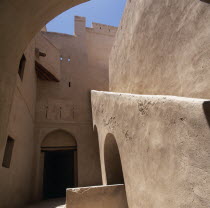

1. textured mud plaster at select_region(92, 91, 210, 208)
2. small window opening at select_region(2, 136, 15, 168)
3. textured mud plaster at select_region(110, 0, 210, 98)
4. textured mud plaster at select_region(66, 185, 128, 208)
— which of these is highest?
textured mud plaster at select_region(110, 0, 210, 98)

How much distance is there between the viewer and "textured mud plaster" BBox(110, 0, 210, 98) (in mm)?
2412

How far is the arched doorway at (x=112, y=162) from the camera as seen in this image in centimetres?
549

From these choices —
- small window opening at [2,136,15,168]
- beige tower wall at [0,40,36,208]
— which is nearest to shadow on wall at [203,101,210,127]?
beige tower wall at [0,40,36,208]

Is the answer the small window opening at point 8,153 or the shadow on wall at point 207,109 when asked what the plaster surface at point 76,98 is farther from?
the shadow on wall at point 207,109

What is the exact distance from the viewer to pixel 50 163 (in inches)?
481

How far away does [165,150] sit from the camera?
2412mm

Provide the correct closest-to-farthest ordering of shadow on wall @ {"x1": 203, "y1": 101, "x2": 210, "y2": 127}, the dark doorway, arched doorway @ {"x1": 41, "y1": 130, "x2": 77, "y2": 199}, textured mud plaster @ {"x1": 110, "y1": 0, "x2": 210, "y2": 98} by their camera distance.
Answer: shadow on wall @ {"x1": 203, "y1": 101, "x2": 210, "y2": 127}
textured mud plaster @ {"x1": 110, "y1": 0, "x2": 210, "y2": 98}
arched doorway @ {"x1": 41, "y1": 130, "x2": 77, "y2": 199}
the dark doorway

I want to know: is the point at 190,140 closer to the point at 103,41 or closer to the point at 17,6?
the point at 17,6

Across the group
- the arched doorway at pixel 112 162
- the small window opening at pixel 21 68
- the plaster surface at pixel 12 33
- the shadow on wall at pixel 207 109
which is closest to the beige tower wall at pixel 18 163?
the small window opening at pixel 21 68

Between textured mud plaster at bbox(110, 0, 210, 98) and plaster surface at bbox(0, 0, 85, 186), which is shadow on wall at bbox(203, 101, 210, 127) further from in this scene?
plaster surface at bbox(0, 0, 85, 186)

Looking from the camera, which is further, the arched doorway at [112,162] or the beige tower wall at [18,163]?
the arched doorway at [112,162]

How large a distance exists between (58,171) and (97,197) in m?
8.93

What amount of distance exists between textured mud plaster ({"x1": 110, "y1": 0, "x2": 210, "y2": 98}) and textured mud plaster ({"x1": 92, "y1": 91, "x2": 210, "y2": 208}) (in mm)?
457

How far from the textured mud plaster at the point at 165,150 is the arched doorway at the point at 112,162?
1.59m
